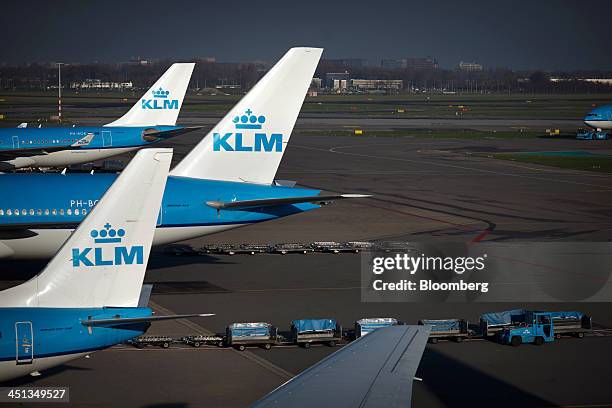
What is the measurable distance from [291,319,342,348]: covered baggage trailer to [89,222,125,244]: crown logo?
979 centimetres

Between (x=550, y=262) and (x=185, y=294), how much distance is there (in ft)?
53.6

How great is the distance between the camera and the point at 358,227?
49.3m

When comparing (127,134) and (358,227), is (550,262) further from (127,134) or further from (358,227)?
(127,134)

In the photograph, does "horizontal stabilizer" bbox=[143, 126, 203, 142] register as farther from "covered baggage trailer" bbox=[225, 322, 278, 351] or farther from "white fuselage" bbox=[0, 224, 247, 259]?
"covered baggage trailer" bbox=[225, 322, 278, 351]

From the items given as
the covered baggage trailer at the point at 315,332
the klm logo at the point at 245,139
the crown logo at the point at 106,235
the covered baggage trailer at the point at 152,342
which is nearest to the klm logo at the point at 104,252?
the crown logo at the point at 106,235

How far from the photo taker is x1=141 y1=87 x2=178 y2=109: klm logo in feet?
241

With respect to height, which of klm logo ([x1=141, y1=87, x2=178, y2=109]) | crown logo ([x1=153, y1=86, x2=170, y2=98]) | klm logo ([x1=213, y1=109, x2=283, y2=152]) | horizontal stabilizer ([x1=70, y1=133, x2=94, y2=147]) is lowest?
horizontal stabilizer ([x1=70, y1=133, x2=94, y2=147])

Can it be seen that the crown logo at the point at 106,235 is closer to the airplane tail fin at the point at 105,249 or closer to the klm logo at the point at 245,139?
the airplane tail fin at the point at 105,249

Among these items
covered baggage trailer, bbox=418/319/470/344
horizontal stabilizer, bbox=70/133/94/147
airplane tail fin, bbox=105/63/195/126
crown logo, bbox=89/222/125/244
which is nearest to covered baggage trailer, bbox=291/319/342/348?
covered baggage trailer, bbox=418/319/470/344

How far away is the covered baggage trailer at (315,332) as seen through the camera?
2780cm

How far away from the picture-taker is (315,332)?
91.6 ft

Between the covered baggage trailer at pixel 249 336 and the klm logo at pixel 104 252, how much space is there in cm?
879

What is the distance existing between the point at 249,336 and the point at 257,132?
11.9m

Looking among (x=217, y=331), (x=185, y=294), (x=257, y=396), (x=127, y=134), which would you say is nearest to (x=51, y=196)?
(x=185, y=294)
